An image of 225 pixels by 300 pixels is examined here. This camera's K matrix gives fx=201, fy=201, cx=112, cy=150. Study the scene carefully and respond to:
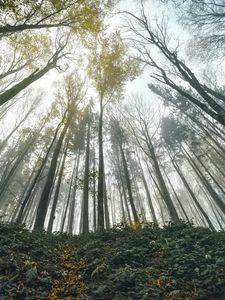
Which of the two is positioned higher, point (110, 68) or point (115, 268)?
point (110, 68)

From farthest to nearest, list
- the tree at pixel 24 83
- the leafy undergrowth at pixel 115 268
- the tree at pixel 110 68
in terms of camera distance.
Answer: the tree at pixel 110 68 → the tree at pixel 24 83 → the leafy undergrowth at pixel 115 268

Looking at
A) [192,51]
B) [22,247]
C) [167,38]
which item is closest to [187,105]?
[192,51]

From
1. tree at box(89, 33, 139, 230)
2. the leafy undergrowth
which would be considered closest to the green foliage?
tree at box(89, 33, 139, 230)

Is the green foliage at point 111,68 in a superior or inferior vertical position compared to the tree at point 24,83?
superior

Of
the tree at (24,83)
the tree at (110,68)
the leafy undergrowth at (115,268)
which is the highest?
the tree at (110,68)

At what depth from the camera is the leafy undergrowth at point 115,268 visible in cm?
389

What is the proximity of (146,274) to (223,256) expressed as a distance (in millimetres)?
2017

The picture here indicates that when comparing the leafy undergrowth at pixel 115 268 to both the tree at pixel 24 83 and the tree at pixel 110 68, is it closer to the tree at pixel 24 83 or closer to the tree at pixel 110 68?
the tree at pixel 24 83

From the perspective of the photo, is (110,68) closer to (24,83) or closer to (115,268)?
(24,83)

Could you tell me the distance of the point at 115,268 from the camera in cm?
502

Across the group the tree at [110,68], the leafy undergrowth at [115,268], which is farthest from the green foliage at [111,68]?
the leafy undergrowth at [115,268]

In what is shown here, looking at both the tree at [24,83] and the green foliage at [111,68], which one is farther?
the green foliage at [111,68]

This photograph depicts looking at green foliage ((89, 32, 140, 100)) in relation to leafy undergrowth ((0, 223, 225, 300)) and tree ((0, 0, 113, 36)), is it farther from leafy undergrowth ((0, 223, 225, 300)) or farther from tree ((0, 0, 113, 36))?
leafy undergrowth ((0, 223, 225, 300))

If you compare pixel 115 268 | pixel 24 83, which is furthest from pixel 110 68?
pixel 115 268
